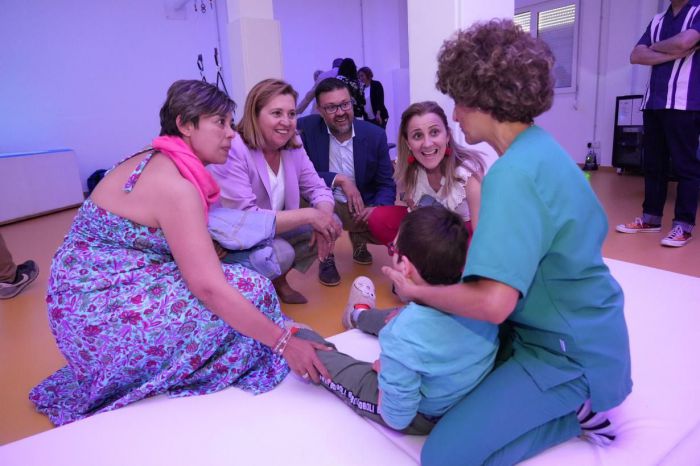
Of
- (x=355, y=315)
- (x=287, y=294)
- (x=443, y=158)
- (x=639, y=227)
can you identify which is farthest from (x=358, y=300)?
(x=639, y=227)

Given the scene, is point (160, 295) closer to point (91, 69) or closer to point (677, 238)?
point (677, 238)

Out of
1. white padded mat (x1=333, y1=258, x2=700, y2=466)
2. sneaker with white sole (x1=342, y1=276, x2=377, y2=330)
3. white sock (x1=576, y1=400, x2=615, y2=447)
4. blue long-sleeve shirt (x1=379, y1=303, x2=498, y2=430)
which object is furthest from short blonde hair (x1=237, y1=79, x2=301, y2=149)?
white sock (x1=576, y1=400, x2=615, y2=447)

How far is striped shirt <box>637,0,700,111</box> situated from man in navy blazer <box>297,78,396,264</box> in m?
1.73

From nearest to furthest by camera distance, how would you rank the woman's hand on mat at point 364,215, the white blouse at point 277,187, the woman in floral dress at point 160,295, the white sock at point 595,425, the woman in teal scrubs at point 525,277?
the woman in teal scrubs at point 525,277
the white sock at point 595,425
the woman in floral dress at point 160,295
the white blouse at point 277,187
the woman's hand on mat at point 364,215

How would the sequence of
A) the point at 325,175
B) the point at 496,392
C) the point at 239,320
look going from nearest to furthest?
the point at 496,392 → the point at 239,320 → the point at 325,175

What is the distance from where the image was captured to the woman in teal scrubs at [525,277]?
91 cm

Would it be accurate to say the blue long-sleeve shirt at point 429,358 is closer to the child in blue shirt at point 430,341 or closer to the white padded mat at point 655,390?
the child in blue shirt at point 430,341

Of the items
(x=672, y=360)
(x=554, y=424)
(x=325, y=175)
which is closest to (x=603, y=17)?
(x=325, y=175)

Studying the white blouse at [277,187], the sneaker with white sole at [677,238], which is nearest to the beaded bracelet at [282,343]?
the white blouse at [277,187]

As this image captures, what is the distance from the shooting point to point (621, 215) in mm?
3658

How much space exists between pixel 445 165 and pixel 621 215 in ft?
7.03

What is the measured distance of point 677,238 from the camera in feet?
9.37

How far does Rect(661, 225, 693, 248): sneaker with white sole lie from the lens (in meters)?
2.83

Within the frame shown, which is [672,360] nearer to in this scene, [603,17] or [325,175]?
[325,175]
